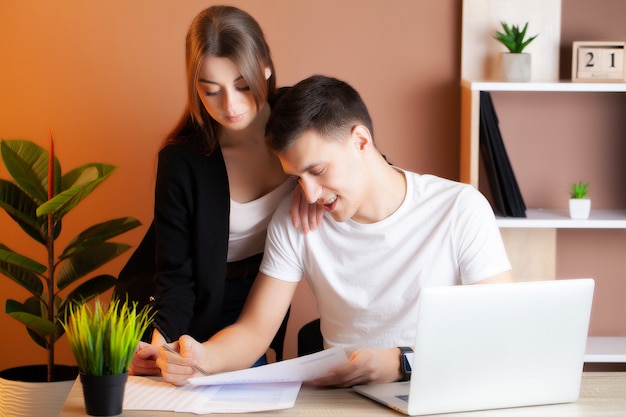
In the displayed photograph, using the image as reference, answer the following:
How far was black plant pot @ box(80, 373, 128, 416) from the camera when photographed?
4.66 feet

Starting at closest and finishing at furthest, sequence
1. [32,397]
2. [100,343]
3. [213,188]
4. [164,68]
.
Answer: [100,343] → [213,188] → [32,397] → [164,68]

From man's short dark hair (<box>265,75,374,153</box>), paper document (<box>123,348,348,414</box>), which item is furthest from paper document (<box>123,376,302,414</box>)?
man's short dark hair (<box>265,75,374,153</box>)

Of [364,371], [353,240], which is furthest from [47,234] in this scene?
[364,371]

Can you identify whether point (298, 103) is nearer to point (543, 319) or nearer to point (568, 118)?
point (543, 319)

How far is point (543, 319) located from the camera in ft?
4.69

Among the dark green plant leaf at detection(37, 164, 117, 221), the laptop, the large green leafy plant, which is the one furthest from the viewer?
the large green leafy plant

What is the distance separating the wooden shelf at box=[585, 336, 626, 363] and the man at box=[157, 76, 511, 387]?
3.53ft

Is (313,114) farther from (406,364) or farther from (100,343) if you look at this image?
(100,343)

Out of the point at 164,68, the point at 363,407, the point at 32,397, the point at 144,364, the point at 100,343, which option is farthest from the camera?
→ the point at 164,68

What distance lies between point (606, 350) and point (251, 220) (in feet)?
4.55

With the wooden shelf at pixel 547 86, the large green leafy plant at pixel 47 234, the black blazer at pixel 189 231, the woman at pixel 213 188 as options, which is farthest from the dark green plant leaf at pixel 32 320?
the wooden shelf at pixel 547 86

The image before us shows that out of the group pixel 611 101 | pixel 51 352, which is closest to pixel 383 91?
pixel 611 101

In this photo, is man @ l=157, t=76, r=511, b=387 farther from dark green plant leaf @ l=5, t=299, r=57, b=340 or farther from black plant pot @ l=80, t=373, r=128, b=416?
dark green plant leaf @ l=5, t=299, r=57, b=340

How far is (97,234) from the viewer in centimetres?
271
